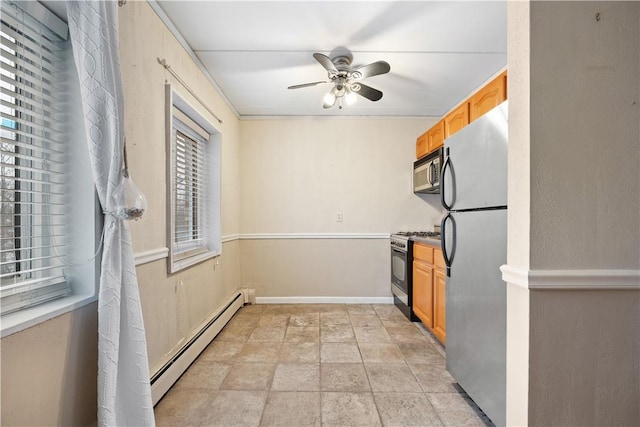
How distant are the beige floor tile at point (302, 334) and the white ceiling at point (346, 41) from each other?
2.40 meters

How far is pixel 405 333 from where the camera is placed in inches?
110

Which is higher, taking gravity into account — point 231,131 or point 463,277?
point 231,131

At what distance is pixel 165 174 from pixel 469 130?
6.24ft

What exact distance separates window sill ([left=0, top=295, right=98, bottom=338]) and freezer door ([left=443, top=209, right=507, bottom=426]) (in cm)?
185

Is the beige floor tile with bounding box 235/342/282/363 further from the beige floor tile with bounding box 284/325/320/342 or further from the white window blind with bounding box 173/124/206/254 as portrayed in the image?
the white window blind with bounding box 173/124/206/254

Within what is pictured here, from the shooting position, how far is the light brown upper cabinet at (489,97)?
2.09 m

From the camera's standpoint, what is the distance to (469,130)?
168 cm

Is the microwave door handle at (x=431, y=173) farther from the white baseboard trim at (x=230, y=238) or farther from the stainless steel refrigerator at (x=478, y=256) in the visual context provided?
the white baseboard trim at (x=230, y=238)

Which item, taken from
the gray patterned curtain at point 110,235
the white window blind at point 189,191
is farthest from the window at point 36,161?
the white window blind at point 189,191

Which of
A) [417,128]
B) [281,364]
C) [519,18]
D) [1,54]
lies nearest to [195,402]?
[281,364]

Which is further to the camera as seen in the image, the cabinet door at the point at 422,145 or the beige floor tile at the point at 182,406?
the cabinet door at the point at 422,145

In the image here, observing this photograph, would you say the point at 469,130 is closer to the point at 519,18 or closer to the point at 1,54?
the point at 519,18

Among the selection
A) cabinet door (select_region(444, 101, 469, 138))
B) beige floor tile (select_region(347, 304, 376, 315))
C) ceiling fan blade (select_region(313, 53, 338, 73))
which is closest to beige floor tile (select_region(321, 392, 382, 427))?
beige floor tile (select_region(347, 304, 376, 315))

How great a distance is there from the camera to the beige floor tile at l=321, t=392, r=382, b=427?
158 cm
